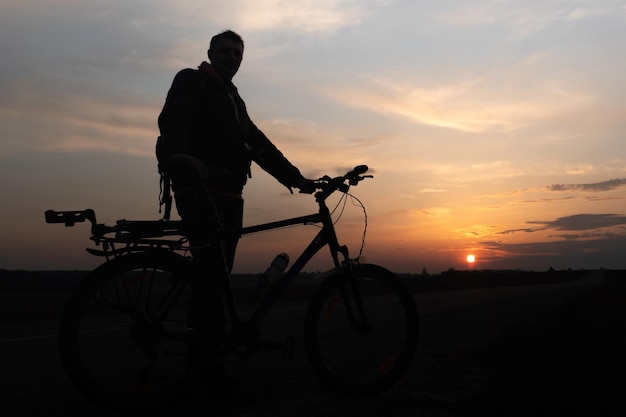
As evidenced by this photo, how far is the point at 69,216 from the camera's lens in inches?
144

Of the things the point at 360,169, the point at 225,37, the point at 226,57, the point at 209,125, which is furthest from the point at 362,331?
the point at 225,37

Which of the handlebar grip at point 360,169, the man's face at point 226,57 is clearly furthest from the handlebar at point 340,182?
the man's face at point 226,57

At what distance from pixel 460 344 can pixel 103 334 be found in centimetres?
427

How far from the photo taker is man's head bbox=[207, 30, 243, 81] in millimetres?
4910

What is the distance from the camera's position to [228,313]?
13.8 feet

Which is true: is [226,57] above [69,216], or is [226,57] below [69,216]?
above

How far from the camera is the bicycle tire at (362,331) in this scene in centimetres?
435

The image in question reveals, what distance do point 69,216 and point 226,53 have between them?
1919 mm

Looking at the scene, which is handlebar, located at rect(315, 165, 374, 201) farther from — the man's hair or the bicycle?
the man's hair

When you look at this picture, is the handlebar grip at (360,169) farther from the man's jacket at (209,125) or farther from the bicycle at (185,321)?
the man's jacket at (209,125)

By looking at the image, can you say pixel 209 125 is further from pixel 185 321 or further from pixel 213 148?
pixel 185 321

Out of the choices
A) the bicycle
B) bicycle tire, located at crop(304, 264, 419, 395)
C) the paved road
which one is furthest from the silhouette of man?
the paved road

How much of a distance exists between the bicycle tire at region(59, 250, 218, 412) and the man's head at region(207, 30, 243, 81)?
1.71 m

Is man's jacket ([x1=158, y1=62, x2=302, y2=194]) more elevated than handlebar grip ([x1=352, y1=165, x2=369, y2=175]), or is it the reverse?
man's jacket ([x1=158, y1=62, x2=302, y2=194])
